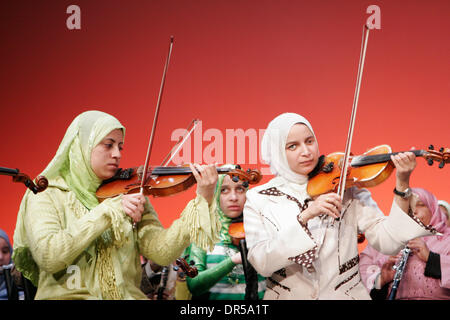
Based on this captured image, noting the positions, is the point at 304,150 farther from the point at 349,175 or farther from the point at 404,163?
the point at 404,163

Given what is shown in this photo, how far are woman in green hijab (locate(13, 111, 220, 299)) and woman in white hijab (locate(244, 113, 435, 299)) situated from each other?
0.23 m

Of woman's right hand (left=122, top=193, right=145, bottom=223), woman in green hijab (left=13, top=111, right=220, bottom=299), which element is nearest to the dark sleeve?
woman in green hijab (left=13, top=111, right=220, bottom=299)

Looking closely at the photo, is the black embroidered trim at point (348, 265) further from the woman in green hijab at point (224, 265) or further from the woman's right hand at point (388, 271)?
the woman's right hand at point (388, 271)

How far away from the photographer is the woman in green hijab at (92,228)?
2000 millimetres

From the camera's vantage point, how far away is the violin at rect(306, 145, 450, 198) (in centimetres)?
198

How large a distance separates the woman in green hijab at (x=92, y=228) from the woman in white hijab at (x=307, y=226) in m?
0.23

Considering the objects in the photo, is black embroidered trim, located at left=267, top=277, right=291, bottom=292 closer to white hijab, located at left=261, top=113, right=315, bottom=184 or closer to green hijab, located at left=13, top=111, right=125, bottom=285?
A: white hijab, located at left=261, top=113, right=315, bottom=184

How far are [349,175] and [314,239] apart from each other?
11.4 inches

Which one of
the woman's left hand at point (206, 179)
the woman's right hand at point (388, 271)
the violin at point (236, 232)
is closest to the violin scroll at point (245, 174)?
the woman's left hand at point (206, 179)

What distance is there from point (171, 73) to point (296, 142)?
3.67 ft

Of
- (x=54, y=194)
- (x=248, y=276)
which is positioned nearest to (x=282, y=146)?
(x=248, y=276)

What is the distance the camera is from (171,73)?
3.10 metres
